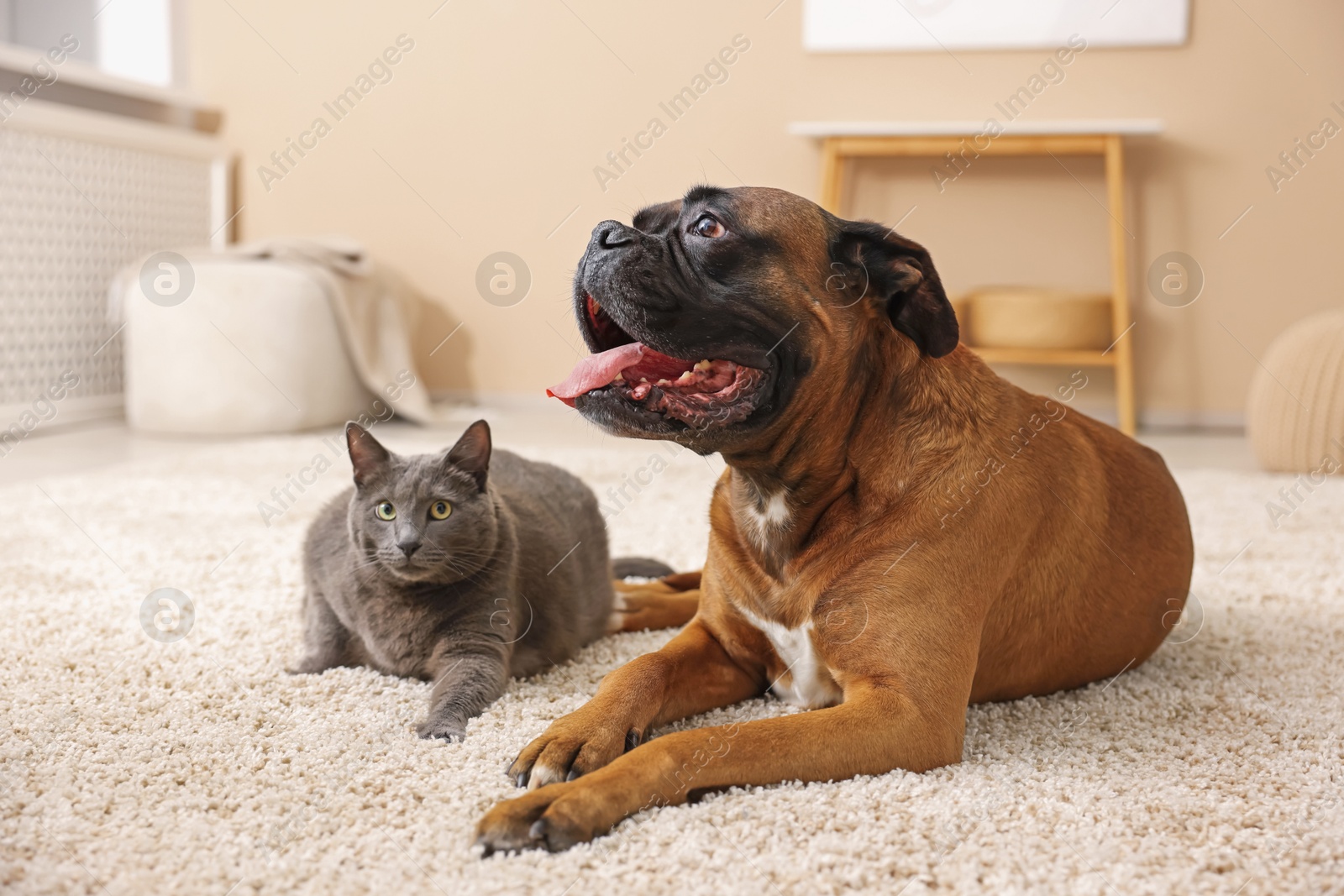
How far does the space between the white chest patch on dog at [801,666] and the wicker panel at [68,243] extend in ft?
14.5

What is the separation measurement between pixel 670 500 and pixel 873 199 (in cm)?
267

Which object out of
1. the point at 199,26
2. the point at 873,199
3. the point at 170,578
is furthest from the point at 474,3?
the point at 170,578

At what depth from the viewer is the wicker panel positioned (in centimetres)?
486

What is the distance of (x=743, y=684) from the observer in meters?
1.85

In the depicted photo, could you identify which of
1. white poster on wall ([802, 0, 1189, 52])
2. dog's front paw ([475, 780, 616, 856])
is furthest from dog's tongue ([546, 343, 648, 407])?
white poster on wall ([802, 0, 1189, 52])

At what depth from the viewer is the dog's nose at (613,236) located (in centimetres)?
161

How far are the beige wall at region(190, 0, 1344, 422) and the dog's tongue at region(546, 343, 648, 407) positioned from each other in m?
3.83

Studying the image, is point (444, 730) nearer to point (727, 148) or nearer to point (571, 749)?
point (571, 749)

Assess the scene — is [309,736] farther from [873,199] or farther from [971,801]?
[873,199]

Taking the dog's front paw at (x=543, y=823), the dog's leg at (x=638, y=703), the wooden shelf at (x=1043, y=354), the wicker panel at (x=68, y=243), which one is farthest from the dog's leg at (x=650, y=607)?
the wicker panel at (x=68, y=243)

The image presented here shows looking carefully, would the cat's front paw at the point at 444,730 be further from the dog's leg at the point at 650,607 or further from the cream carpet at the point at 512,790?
the dog's leg at the point at 650,607

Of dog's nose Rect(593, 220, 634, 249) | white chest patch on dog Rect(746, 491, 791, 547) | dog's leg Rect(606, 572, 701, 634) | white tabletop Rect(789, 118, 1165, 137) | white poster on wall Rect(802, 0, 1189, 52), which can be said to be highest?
white poster on wall Rect(802, 0, 1189, 52)

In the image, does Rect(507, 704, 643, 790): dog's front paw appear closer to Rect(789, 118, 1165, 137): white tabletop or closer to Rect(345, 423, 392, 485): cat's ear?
Rect(345, 423, 392, 485): cat's ear

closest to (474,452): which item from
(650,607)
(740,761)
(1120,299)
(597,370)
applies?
(597,370)
